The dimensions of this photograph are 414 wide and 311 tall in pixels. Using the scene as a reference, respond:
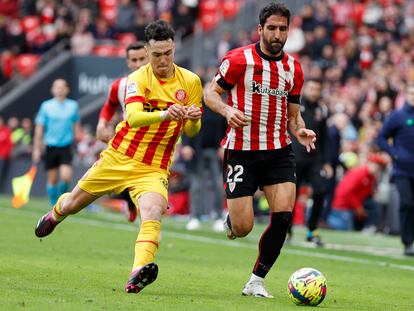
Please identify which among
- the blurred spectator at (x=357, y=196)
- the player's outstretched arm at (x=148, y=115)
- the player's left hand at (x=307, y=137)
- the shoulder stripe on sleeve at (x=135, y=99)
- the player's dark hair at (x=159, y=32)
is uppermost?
the player's dark hair at (x=159, y=32)

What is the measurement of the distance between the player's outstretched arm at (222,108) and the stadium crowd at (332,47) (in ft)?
26.7

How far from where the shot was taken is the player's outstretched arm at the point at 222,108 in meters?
9.05

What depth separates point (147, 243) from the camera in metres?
8.99

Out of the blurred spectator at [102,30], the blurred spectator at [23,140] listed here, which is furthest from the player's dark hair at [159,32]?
the blurred spectator at [102,30]

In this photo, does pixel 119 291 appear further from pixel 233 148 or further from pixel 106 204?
pixel 106 204

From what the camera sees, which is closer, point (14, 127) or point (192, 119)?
point (192, 119)

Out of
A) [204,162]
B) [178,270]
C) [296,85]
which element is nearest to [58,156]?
[204,162]

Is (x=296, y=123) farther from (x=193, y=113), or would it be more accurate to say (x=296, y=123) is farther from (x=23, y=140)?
(x=23, y=140)

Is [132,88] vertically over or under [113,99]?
over

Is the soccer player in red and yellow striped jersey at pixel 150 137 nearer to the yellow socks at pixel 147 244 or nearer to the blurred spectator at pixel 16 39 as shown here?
the yellow socks at pixel 147 244

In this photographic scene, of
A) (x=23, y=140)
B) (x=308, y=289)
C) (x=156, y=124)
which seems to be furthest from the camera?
(x=23, y=140)

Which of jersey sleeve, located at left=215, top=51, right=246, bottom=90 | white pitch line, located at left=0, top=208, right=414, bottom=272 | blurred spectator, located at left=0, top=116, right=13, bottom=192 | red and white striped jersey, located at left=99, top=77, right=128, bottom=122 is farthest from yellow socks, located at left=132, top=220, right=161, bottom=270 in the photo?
blurred spectator, located at left=0, top=116, right=13, bottom=192

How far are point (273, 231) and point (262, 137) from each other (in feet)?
2.58

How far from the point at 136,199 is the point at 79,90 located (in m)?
22.8
